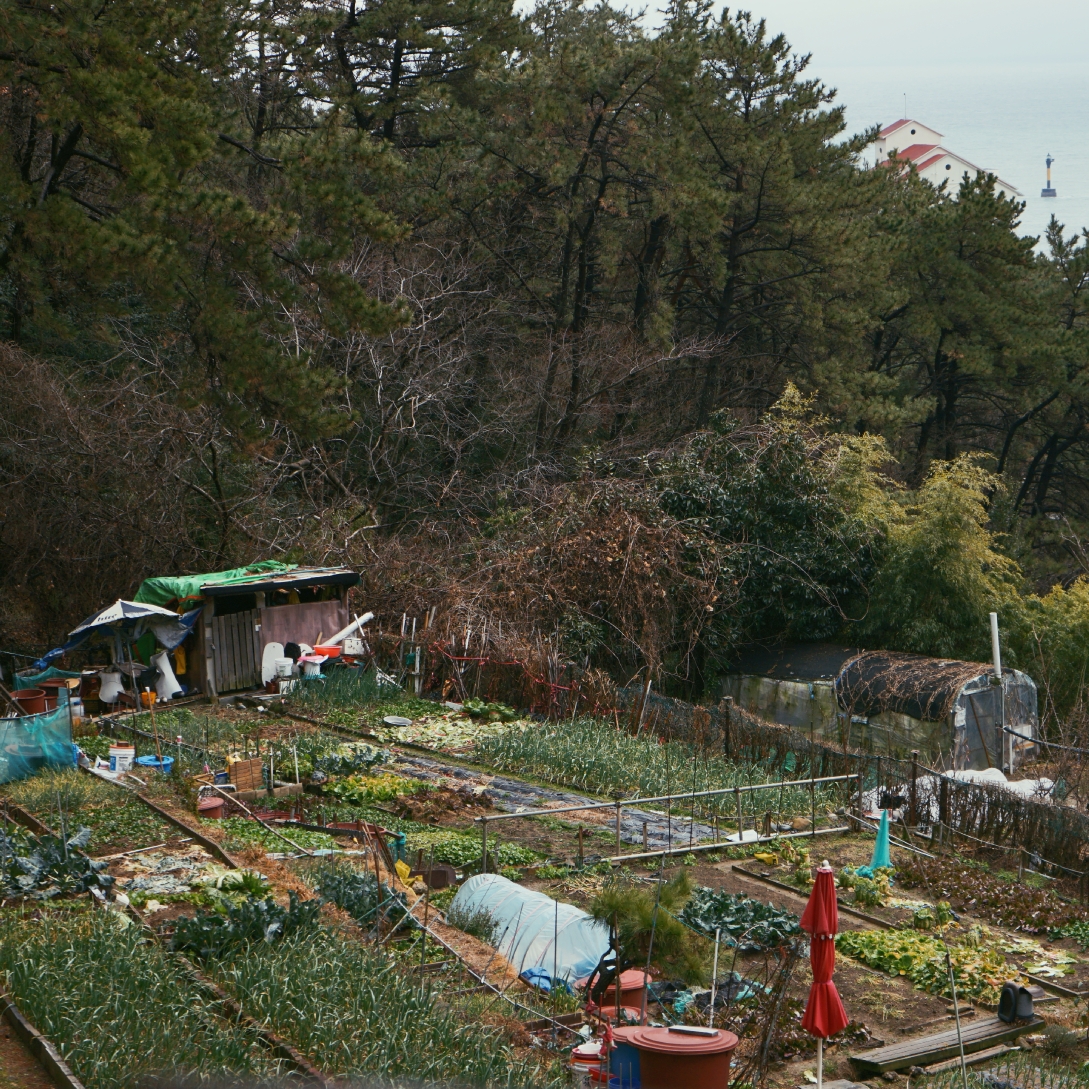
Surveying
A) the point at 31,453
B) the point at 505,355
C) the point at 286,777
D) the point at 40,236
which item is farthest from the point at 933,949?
the point at 505,355

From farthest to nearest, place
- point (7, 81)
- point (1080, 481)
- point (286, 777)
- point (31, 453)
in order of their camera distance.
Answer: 1. point (1080, 481)
2. point (31, 453)
3. point (7, 81)
4. point (286, 777)

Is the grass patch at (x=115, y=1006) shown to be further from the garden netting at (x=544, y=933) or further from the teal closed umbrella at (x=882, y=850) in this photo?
the teal closed umbrella at (x=882, y=850)

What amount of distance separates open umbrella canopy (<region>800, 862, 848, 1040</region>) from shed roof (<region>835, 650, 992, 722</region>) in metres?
13.6

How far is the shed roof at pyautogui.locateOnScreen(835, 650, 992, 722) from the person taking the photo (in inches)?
869

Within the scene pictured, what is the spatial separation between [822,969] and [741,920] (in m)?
3.06

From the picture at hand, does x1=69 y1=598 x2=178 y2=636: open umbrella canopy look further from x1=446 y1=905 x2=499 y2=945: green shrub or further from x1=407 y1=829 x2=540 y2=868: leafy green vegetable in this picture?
x1=446 y1=905 x2=499 y2=945: green shrub

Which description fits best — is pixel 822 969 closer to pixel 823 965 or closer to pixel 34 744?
pixel 823 965

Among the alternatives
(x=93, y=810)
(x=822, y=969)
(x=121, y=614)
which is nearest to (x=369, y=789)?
(x=93, y=810)

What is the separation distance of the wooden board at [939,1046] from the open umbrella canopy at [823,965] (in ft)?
3.23

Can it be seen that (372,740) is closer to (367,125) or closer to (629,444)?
(629,444)

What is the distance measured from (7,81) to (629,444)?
56.2 ft

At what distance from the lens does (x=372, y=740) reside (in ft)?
63.4

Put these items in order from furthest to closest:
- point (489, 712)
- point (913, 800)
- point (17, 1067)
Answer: point (489, 712), point (913, 800), point (17, 1067)

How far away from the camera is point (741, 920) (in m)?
11.8
